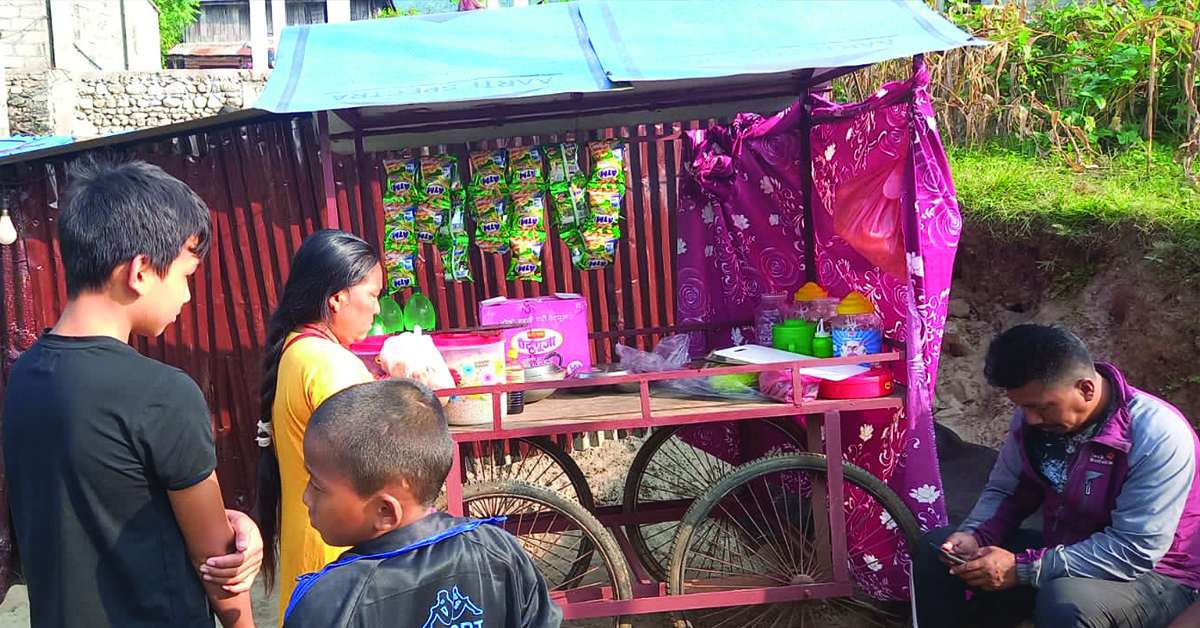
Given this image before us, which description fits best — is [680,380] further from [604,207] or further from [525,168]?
[525,168]

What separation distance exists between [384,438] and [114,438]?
1.46ft

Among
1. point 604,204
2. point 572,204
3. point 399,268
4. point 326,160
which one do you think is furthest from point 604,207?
point 326,160

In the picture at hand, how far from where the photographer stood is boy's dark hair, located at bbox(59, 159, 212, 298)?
141 centimetres

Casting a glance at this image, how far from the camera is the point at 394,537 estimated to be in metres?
1.35

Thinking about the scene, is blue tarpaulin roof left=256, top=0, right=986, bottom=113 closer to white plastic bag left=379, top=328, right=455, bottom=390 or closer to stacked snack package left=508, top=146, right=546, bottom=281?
stacked snack package left=508, top=146, right=546, bottom=281

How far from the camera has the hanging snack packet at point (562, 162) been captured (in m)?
3.34

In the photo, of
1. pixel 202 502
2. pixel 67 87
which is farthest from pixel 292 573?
pixel 67 87

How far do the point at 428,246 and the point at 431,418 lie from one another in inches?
151

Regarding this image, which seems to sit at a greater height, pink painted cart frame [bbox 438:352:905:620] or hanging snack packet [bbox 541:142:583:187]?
hanging snack packet [bbox 541:142:583:187]

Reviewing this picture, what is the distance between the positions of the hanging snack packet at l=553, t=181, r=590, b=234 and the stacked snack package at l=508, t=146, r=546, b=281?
71mm

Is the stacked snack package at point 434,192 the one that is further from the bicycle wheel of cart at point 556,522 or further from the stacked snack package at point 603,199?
the bicycle wheel of cart at point 556,522

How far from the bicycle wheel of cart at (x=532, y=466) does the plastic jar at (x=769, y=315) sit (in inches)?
39.2

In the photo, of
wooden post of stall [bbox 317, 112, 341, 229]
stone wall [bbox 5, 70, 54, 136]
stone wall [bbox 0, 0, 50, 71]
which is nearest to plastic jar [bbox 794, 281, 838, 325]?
wooden post of stall [bbox 317, 112, 341, 229]

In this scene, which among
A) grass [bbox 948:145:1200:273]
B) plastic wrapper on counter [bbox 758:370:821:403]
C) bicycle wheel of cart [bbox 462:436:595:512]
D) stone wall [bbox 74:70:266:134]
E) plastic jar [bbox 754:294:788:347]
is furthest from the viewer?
stone wall [bbox 74:70:266:134]
